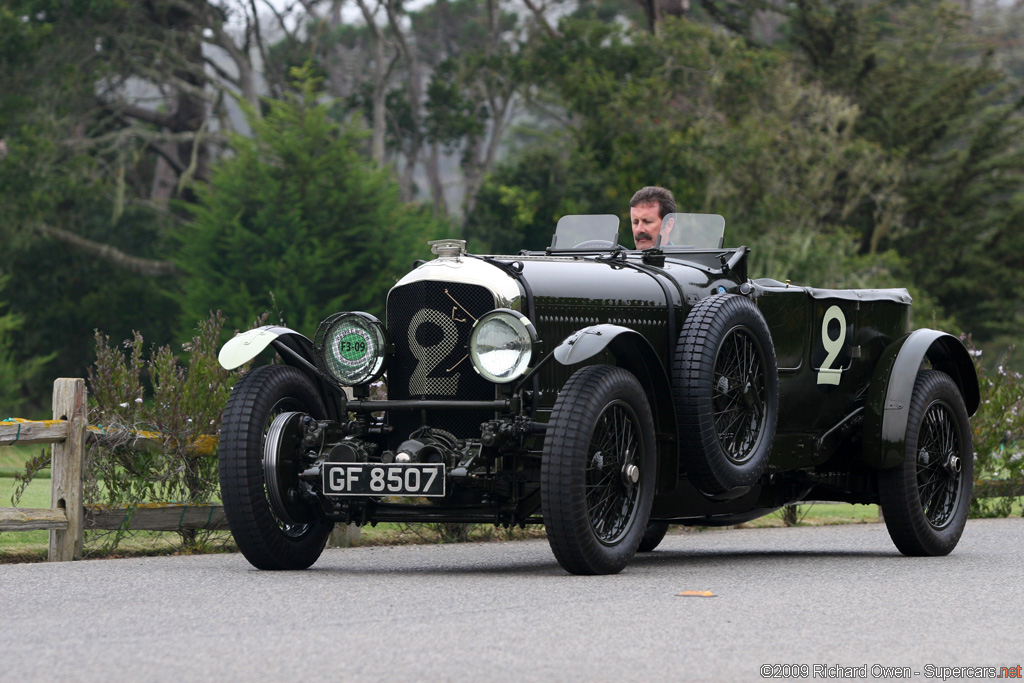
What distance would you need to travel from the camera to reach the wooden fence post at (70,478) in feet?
29.8

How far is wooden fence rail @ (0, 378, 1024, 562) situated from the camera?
8859 mm

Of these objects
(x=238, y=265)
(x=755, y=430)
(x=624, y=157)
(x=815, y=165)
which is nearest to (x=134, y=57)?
(x=238, y=265)

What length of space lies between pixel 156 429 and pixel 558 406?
3.31 metres

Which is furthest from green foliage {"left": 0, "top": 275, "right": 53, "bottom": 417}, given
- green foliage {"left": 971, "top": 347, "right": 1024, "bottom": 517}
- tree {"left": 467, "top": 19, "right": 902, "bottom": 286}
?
green foliage {"left": 971, "top": 347, "right": 1024, "bottom": 517}

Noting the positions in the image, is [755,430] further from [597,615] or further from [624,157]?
[624,157]

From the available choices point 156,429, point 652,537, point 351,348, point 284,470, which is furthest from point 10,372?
point 284,470

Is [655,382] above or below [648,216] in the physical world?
below

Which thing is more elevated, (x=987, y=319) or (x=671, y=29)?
(x=671, y=29)

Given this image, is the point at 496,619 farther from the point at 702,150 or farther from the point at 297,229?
the point at 702,150

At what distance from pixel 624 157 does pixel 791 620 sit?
3517cm

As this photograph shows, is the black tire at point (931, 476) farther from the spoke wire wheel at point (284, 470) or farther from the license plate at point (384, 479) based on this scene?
the spoke wire wheel at point (284, 470)

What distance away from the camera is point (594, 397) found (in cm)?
775

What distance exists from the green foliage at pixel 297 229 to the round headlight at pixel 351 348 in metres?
28.1

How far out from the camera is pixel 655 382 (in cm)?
845
